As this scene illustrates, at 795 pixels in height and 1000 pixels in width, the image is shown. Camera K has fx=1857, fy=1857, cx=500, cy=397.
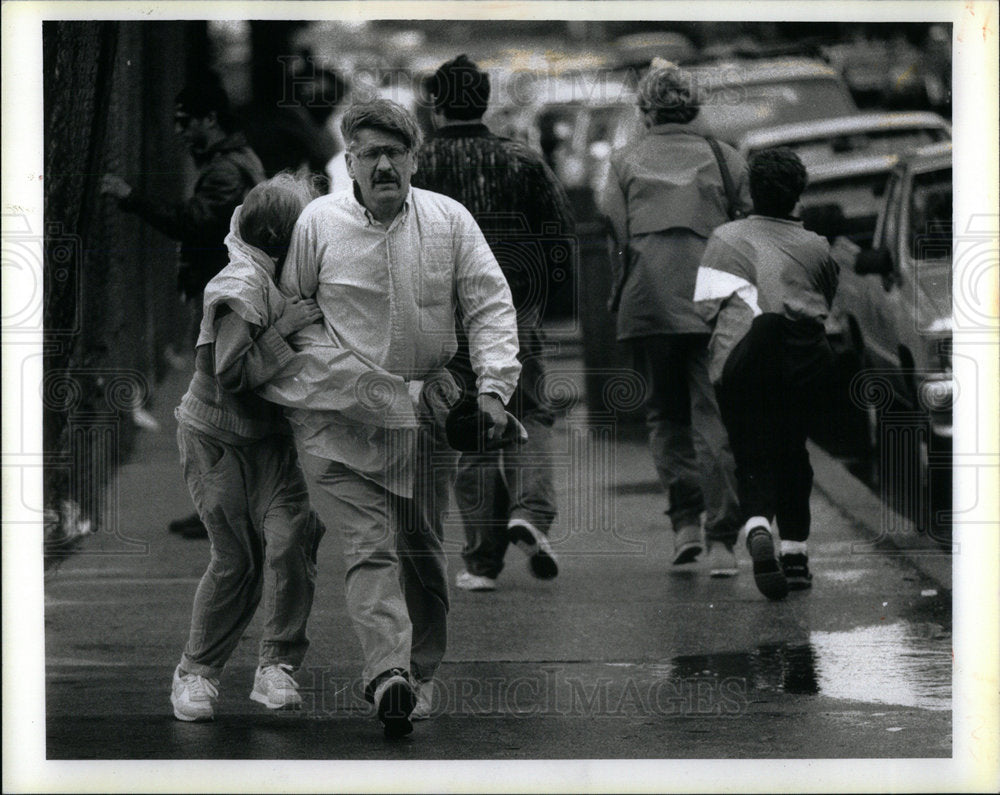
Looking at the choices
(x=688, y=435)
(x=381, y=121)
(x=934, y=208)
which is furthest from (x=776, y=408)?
(x=381, y=121)

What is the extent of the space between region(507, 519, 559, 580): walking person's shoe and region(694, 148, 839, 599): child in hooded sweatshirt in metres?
0.77

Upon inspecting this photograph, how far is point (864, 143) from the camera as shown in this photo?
7.07 m

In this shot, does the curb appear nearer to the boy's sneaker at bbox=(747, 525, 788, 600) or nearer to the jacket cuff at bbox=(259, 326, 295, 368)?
the boy's sneaker at bbox=(747, 525, 788, 600)

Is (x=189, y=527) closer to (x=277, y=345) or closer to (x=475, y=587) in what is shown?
(x=277, y=345)

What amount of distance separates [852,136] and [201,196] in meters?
2.46

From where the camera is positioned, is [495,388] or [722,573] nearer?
[495,388]

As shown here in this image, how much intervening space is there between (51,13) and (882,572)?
3.77 meters

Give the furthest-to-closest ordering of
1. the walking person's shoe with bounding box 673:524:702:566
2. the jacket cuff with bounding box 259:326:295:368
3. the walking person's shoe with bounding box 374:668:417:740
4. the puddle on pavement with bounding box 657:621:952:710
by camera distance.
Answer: the walking person's shoe with bounding box 673:524:702:566
the puddle on pavement with bounding box 657:621:952:710
the jacket cuff with bounding box 259:326:295:368
the walking person's shoe with bounding box 374:668:417:740

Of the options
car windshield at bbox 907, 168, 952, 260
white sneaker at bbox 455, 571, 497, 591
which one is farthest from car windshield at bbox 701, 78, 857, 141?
white sneaker at bbox 455, 571, 497, 591

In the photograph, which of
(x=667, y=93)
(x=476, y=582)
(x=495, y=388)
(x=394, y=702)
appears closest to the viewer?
(x=394, y=702)

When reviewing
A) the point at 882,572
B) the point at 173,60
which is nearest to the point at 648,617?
the point at 882,572

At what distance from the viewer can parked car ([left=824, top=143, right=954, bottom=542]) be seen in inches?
278

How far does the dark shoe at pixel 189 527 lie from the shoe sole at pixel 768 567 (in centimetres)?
209

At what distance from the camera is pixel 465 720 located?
22.7ft
